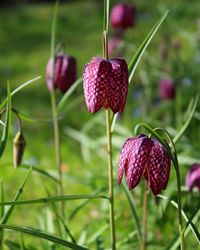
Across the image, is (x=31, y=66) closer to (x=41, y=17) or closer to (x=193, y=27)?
(x=193, y=27)

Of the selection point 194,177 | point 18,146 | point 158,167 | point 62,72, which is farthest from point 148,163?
point 62,72

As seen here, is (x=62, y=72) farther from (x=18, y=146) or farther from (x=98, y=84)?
(x=98, y=84)

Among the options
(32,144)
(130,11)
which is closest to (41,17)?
(32,144)

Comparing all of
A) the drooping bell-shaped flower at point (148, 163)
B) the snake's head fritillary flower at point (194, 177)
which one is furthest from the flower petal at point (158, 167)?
the snake's head fritillary flower at point (194, 177)

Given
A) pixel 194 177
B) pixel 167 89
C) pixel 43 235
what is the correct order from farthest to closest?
pixel 167 89
pixel 194 177
pixel 43 235

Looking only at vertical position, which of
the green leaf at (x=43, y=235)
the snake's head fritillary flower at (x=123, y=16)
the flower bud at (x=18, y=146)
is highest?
the snake's head fritillary flower at (x=123, y=16)

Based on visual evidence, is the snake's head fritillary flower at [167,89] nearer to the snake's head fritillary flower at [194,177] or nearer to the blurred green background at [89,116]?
the blurred green background at [89,116]
